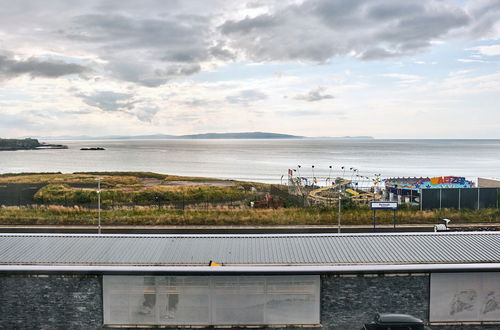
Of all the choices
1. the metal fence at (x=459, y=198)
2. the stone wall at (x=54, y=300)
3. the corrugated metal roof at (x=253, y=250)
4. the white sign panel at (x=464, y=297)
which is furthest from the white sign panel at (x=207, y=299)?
the metal fence at (x=459, y=198)

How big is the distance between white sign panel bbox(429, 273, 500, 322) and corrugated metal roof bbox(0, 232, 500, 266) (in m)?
1.14

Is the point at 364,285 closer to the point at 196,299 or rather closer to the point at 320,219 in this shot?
the point at 196,299

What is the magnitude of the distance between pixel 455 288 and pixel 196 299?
770 cm

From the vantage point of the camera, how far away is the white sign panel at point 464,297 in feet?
36.4

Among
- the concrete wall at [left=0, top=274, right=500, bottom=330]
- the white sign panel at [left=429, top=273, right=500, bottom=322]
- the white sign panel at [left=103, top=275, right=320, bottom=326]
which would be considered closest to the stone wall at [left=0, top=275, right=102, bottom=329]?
the concrete wall at [left=0, top=274, right=500, bottom=330]

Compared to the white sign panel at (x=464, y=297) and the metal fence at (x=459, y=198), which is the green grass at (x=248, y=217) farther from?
the white sign panel at (x=464, y=297)

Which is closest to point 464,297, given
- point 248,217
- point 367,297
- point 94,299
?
point 367,297

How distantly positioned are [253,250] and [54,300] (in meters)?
6.32

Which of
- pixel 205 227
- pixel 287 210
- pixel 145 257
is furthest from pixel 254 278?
pixel 287 210

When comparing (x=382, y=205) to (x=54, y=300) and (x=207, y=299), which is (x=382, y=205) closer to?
(x=207, y=299)

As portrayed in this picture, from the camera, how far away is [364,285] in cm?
1109

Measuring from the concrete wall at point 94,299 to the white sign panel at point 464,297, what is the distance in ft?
1.24

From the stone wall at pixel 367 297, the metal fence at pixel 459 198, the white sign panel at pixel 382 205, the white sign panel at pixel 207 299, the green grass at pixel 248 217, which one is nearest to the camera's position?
the white sign panel at pixel 207 299

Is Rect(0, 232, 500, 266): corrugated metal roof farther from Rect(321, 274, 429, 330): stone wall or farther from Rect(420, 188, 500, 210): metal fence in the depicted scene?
Rect(420, 188, 500, 210): metal fence
